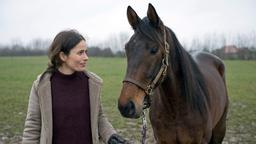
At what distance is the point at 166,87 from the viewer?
3492 mm

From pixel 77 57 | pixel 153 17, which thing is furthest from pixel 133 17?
pixel 77 57

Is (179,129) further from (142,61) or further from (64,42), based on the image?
(64,42)

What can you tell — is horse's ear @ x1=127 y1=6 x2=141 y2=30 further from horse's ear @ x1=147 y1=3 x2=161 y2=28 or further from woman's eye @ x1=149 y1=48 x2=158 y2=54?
woman's eye @ x1=149 y1=48 x2=158 y2=54

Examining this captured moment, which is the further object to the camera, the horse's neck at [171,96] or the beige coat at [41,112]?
the horse's neck at [171,96]

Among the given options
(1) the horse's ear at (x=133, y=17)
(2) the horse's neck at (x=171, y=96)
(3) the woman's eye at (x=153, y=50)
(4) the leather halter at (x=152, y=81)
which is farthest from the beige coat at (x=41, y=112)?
(2) the horse's neck at (x=171, y=96)

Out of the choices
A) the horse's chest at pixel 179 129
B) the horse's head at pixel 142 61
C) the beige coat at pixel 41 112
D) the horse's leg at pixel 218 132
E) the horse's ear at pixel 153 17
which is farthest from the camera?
the horse's leg at pixel 218 132

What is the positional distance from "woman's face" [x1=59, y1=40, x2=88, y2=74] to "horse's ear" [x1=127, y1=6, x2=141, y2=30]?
588 mm

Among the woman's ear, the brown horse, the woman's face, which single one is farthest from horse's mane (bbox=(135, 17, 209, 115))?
the woman's ear

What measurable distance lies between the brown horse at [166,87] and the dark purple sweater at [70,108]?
282mm

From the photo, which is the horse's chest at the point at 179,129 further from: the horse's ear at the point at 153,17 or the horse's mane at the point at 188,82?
the horse's ear at the point at 153,17

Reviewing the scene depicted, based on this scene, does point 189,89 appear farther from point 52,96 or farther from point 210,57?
point 210,57

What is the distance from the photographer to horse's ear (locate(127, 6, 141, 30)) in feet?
9.78

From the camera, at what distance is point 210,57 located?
5.66 m

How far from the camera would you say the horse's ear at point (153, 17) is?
2.88 meters
